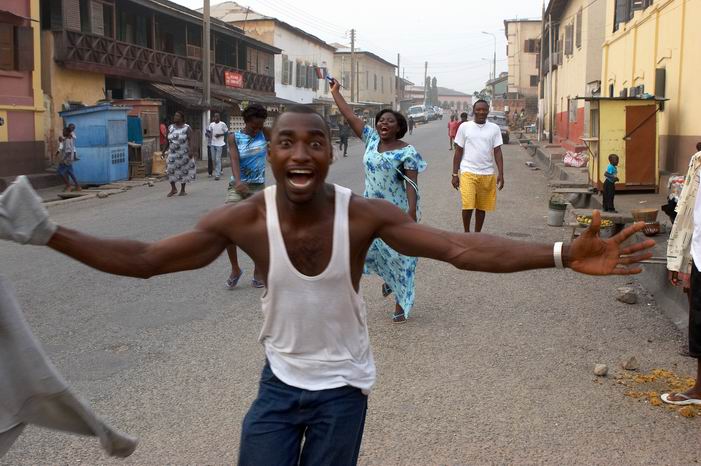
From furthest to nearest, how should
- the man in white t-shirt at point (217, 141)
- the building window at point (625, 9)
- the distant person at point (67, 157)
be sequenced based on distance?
the man in white t-shirt at point (217, 141), the building window at point (625, 9), the distant person at point (67, 157)

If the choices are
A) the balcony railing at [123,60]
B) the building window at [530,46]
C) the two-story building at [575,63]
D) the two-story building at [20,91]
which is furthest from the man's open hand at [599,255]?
the building window at [530,46]

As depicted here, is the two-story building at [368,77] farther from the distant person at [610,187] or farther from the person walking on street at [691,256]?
the person walking on street at [691,256]

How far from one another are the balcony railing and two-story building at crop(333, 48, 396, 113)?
32.5 meters

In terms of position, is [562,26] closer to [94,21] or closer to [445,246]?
[94,21]

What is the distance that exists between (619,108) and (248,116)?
905 centimetres

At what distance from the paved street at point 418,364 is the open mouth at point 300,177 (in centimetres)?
191

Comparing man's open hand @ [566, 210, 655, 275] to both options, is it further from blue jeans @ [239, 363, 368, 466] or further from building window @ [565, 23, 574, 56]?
building window @ [565, 23, 574, 56]

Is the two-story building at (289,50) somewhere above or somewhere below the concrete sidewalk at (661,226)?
above

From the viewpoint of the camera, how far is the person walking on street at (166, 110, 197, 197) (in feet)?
51.5

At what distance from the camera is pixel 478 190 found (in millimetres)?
9844

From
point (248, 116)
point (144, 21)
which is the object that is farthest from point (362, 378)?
point (144, 21)

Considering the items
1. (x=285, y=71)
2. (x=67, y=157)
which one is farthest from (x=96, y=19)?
(x=285, y=71)

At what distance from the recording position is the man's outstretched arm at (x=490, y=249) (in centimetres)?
253

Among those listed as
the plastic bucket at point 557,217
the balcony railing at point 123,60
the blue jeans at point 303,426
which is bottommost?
the plastic bucket at point 557,217
